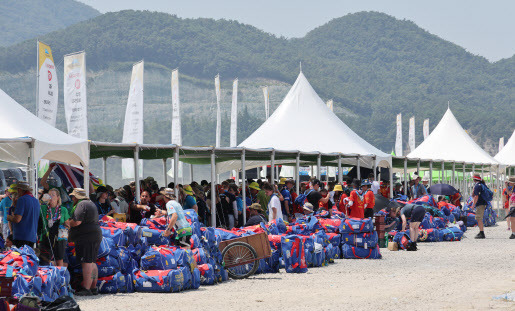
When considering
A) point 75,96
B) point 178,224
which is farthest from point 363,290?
point 75,96

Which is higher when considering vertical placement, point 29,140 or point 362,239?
point 29,140

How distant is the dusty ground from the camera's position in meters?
9.17

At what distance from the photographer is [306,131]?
2422 centimetres

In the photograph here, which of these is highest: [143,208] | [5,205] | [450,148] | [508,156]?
[450,148]

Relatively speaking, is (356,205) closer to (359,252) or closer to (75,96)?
(359,252)

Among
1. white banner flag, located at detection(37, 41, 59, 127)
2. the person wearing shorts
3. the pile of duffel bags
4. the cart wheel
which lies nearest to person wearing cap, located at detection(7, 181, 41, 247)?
the pile of duffel bags

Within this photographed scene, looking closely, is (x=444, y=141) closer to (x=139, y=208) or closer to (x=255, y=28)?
(x=139, y=208)

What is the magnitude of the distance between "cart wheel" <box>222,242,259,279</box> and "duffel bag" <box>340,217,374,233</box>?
3452mm

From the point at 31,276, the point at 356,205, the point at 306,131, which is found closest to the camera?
the point at 31,276

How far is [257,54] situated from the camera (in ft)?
580

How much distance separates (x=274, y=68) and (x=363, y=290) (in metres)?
155

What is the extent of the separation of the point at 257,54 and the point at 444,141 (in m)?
143

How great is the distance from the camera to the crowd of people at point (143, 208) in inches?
402

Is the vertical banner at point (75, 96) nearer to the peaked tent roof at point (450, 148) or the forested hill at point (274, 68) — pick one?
the peaked tent roof at point (450, 148)
